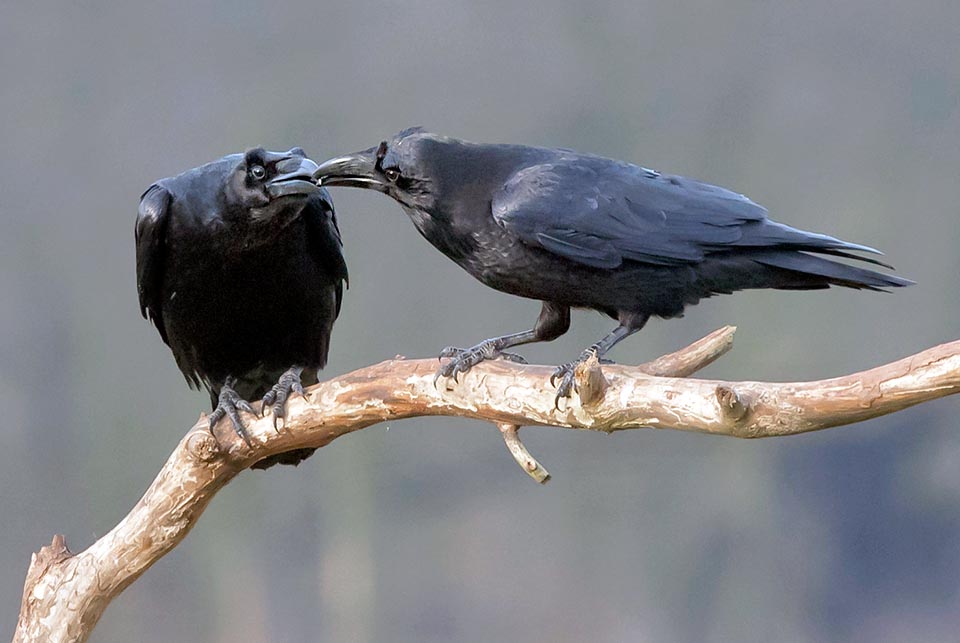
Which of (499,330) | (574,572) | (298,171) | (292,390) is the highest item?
(298,171)

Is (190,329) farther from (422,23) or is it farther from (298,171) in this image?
(422,23)

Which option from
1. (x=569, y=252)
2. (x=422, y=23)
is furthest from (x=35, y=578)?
(x=422, y=23)

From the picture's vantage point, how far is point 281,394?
247cm

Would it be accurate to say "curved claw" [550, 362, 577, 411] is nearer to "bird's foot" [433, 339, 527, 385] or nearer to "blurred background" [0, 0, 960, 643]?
"bird's foot" [433, 339, 527, 385]

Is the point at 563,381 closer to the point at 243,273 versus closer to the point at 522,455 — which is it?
the point at 522,455

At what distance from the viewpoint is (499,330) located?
3.75m

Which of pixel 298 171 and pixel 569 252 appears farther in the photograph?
pixel 298 171

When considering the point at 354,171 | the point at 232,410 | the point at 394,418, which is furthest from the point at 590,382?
the point at 232,410

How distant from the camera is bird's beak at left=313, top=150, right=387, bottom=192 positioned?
231 cm

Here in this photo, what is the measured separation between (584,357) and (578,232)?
27 cm

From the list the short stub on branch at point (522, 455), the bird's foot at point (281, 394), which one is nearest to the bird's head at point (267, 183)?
the bird's foot at point (281, 394)

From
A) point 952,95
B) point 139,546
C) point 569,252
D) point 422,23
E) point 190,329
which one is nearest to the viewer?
point 569,252

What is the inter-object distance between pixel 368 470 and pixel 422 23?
1567 millimetres

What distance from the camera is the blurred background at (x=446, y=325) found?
3.61m
